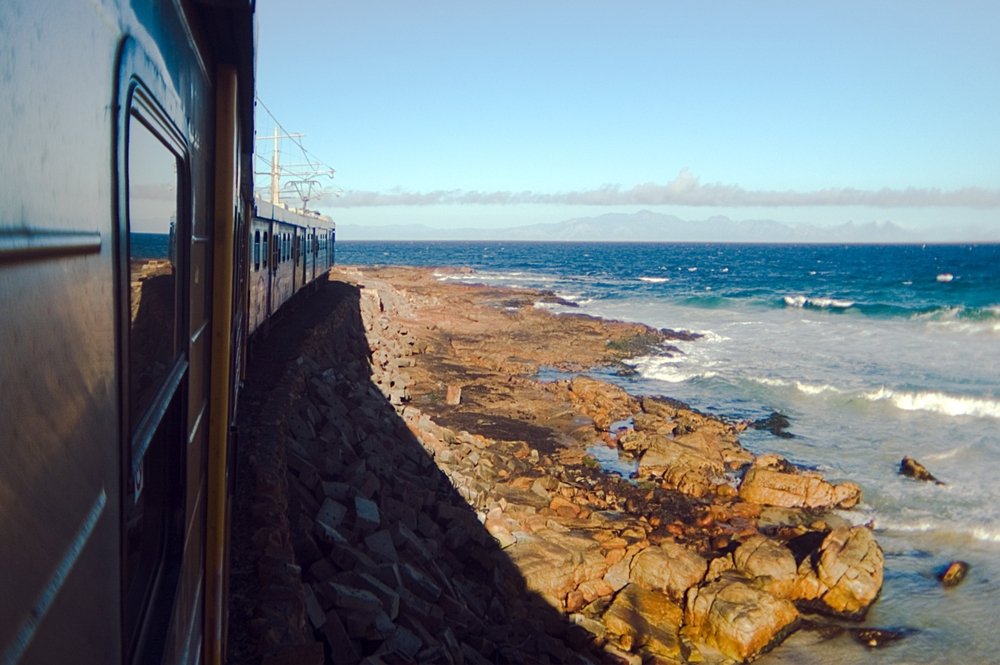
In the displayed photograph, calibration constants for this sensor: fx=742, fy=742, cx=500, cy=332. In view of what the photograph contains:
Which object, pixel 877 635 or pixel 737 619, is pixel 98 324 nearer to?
pixel 737 619

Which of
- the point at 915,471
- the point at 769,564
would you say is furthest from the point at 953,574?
the point at 915,471

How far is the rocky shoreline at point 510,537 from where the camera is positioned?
5668 millimetres

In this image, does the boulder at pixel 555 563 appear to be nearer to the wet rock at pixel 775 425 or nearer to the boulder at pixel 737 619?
the boulder at pixel 737 619

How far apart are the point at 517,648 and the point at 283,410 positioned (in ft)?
12.8

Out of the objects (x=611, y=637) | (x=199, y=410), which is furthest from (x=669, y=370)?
(x=199, y=410)

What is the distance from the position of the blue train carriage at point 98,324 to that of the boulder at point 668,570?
25.1 feet

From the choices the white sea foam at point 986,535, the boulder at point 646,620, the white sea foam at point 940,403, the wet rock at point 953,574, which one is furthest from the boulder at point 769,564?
the white sea foam at point 940,403

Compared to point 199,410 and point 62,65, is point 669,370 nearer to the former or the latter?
point 199,410

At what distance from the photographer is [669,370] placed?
2436cm

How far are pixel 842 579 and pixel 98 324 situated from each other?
33.0 feet

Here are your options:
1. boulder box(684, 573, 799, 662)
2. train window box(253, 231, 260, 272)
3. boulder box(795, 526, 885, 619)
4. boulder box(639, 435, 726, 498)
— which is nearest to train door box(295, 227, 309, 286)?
train window box(253, 231, 260, 272)

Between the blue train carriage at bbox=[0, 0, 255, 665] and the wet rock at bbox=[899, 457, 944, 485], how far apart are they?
14.8 meters

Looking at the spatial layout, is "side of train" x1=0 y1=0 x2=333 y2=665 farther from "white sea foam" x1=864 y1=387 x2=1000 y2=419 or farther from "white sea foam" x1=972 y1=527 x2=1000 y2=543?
"white sea foam" x1=864 y1=387 x2=1000 y2=419

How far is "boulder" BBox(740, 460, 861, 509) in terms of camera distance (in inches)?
488
